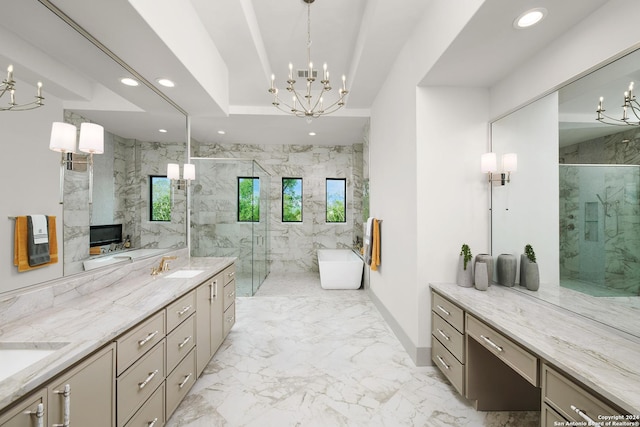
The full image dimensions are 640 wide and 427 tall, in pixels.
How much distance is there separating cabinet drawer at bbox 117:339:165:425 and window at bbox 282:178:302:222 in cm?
467

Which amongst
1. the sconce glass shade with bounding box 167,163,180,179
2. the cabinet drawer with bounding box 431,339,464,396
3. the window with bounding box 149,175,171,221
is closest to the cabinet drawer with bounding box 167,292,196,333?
the window with bounding box 149,175,171,221

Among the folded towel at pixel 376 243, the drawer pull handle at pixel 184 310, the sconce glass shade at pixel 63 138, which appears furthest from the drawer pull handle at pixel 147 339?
the folded towel at pixel 376 243

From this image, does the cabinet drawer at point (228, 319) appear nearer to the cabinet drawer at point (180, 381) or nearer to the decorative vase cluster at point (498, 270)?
the cabinet drawer at point (180, 381)

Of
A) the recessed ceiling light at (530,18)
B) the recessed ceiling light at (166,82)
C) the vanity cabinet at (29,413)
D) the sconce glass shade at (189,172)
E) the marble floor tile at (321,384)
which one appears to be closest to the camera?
the vanity cabinet at (29,413)

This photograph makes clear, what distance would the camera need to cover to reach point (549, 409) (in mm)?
1164

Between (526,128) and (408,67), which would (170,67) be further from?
(526,128)

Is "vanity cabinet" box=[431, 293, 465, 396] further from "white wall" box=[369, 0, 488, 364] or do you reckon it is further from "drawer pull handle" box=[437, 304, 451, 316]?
"white wall" box=[369, 0, 488, 364]

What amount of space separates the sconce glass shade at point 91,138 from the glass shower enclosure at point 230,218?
2119 millimetres

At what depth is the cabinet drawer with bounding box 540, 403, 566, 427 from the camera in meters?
1.12

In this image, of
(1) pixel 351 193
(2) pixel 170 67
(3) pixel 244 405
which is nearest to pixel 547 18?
(2) pixel 170 67

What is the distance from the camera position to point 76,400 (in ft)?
3.34

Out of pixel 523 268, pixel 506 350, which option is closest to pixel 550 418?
pixel 506 350

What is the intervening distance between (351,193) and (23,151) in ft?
17.1

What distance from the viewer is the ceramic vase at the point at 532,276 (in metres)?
1.92
